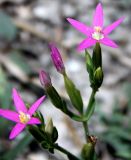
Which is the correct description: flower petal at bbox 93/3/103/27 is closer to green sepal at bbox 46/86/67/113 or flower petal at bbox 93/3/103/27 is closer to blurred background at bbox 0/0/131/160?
green sepal at bbox 46/86/67/113

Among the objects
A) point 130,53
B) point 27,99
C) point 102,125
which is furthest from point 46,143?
point 130,53

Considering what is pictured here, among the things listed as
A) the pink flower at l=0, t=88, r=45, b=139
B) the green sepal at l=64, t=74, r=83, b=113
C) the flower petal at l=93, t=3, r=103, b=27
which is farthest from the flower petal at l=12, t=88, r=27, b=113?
the flower petal at l=93, t=3, r=103, b=27

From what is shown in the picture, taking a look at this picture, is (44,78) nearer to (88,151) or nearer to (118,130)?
(88,151)

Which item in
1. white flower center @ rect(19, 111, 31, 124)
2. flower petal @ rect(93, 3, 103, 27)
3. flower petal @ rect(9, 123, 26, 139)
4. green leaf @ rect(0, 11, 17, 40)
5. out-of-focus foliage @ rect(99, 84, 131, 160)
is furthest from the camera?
green leaf @ rect(0, 11, 17, 40)

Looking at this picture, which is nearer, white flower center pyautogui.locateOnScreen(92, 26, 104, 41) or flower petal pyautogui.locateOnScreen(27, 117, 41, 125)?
flower petal pyautogui.locateOnScreen(27, 117, 41, 125)

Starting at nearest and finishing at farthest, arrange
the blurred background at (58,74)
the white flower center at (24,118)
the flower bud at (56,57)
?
the white flower center at (24,118)
the flower bud at (56,57)
the blurred background at (58,74)

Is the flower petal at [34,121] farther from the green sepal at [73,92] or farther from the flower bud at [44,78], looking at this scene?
the green sepal at [73,92]

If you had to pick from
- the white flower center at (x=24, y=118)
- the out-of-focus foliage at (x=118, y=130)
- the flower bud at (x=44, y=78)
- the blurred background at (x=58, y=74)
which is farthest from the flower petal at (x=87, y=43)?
the out-of-focus foliage at (x=118, y=130)

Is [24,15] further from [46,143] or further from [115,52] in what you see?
[46,143]
